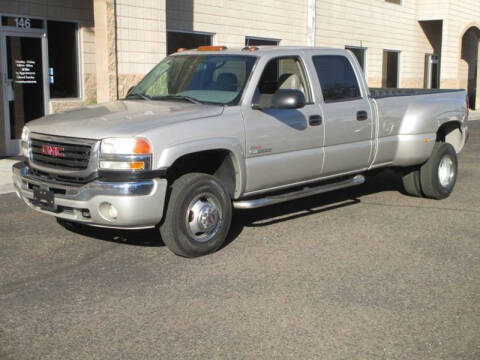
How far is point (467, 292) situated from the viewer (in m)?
5.19

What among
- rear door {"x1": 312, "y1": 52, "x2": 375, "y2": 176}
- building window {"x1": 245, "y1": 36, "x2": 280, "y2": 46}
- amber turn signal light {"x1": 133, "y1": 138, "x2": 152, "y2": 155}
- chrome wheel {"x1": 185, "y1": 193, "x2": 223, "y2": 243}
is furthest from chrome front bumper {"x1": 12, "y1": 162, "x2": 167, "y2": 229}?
building window {"x1": 245, "y1": 36, "x2": 280, "y2": 46}

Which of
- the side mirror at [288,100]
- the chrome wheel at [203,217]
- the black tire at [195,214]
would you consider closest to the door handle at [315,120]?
the side mirror at [288,100]

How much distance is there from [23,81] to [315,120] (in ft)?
26.2

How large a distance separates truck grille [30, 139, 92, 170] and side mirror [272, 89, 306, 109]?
74.5 inches

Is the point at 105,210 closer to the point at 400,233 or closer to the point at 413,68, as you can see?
the point at 400,233

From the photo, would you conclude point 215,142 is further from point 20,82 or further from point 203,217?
point 20,82

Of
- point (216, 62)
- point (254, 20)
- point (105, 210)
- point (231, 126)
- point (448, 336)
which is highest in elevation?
point (254, 20)

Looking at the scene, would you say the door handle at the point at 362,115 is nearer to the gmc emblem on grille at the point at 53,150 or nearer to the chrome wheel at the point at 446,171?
the chrome wheel at the point at 446,171

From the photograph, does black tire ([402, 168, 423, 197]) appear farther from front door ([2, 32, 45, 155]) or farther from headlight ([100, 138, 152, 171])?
front door ([2, 32, 45, 155])

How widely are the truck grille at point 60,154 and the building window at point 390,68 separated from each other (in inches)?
813

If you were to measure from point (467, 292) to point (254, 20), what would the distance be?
46.2ft

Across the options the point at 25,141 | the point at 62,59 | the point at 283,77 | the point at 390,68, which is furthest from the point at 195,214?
the point at 390,68

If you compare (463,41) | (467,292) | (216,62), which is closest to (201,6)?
(216,62)

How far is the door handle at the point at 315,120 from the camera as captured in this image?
6.99 meters
